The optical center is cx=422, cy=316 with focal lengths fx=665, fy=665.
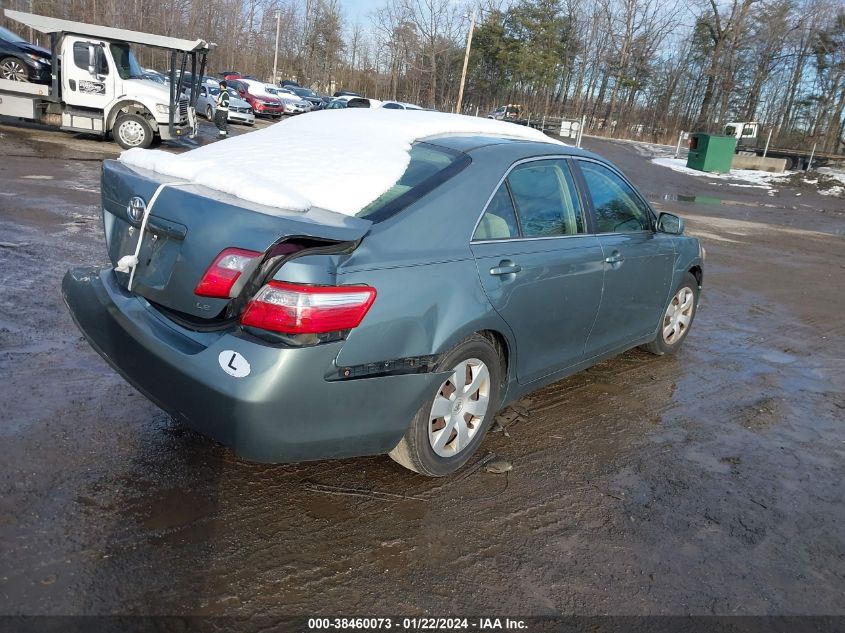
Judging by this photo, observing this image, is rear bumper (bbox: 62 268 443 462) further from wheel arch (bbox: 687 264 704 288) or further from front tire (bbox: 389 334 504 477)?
wheel arch (bbox: 687 264 704 288)

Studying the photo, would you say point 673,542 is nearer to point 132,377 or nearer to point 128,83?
point 132,377

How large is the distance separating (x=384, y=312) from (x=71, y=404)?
2.09 m

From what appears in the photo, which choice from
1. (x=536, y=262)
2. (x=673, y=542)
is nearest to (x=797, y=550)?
(x=673, y=542)

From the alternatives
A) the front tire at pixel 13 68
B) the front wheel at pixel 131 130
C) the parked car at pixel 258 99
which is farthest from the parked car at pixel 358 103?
the front tire at pixel 13 68

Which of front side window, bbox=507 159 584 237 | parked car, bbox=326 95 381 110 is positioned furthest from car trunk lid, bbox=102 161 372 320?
parked car, bbox=326 95 381 110

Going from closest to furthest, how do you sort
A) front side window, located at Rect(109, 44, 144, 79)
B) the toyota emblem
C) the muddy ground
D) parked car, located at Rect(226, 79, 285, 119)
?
1. the muddy ground
2. the toyota emblem
3. front side window, located at Rect(109, 44, 144, 79)
4. parked car, located at Rect(226, 79, 285, 119)

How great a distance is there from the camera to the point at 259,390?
256 cm

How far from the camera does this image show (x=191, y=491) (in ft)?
10.0

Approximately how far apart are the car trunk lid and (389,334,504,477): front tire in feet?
2.88

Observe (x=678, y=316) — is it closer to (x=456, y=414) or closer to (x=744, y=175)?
(x=456, y=414)

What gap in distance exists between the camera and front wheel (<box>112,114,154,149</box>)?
1564 centimetres

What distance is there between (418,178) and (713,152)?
2962 cm

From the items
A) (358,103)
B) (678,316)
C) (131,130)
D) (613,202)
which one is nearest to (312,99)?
(358,103)

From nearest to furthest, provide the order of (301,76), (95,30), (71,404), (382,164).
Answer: (382,164) < (71,404) < (95,30) < (301,76)
